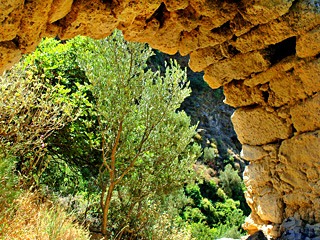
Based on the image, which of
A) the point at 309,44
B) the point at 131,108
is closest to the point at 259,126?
the point at 309,44

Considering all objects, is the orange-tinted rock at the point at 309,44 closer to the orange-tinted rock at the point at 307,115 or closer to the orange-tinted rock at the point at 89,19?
the orange-tinted rock at the point at 307,115

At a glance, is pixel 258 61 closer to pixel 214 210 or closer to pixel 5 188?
pixel 5 188

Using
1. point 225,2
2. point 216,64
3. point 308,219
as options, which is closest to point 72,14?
point 225,2

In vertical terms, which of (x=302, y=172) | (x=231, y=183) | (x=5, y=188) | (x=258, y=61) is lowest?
(x=231, y=183)

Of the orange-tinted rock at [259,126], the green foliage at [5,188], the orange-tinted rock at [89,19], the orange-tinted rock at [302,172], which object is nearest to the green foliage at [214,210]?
the orange-tinted rock at [259,126]

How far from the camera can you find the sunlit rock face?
2549 millimetres

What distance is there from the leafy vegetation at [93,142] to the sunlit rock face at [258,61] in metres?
1.87

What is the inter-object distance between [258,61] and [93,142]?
133 inches

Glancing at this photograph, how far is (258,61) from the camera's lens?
324 cm

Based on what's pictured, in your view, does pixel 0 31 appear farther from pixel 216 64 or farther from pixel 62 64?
pixel 62 64

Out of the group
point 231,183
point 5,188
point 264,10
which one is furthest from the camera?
point 231,183

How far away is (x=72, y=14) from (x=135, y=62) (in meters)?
2.96

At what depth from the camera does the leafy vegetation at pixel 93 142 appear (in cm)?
421

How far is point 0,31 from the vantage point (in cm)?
193
